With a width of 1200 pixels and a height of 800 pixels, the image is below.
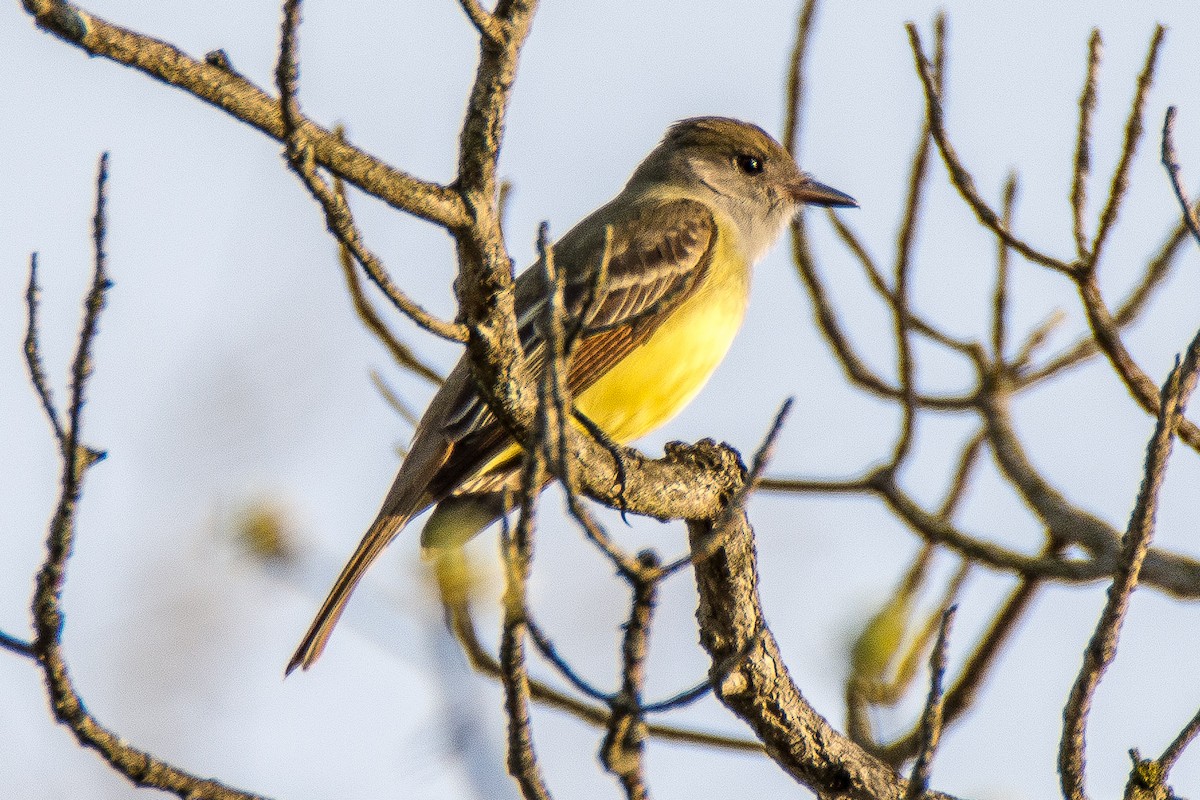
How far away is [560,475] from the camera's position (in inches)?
113

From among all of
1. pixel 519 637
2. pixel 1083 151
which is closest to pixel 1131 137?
pixel 1083 151

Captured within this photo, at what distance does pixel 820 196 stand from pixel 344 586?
149 inches

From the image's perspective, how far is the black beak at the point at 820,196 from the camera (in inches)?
331

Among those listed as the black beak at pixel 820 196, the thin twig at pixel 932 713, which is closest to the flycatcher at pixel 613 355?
the black beak at pixel 820 196

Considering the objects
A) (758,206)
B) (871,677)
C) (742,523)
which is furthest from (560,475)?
(758,206)

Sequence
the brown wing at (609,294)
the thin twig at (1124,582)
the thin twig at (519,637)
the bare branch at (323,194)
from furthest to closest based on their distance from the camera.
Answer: the brown wing at (609,294)
the thin twig at (1124,582)
the bare branch at (323,194)
the thin twig at (519,637)

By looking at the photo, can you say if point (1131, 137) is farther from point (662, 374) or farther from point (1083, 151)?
Result: point (662, 374)

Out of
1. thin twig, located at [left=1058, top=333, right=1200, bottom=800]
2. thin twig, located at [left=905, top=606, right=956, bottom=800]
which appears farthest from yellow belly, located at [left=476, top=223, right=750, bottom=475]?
thin twig, located at [left=905, top=606, right=956, bottom=800]

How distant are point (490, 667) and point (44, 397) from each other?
9.81 ft

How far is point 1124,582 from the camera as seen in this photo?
11.8ft

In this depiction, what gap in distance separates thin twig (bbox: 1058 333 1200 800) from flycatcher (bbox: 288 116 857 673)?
2.55 meters

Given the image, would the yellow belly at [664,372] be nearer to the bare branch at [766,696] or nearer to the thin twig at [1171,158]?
the bare branch at [766,696]

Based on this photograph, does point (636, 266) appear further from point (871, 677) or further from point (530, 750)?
point (530, 750)

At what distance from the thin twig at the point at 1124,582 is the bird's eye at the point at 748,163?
5.13 m
